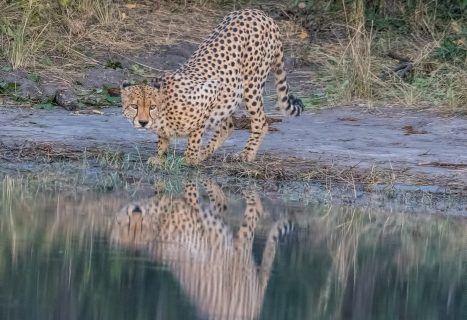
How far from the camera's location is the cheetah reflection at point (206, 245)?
602 cm

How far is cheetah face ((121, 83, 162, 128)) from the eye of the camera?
9109 mm

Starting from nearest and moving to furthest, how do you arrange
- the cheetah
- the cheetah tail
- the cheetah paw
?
1. the cheetah
2. the cheetah paw
3. the cheetah tail

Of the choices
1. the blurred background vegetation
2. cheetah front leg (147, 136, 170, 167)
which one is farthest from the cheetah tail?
the blurred background vegetation

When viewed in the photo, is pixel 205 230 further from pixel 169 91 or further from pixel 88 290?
pixel 169 91

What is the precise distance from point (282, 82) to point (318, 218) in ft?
8.72

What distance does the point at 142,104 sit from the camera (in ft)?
29.8

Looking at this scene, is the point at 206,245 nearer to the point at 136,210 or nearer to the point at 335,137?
the point at 136,210

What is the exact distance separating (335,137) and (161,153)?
1.86 m

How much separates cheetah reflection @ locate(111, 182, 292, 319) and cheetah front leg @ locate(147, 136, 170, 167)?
2.24ft

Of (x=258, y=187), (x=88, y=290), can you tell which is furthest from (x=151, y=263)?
(x=258, y=187)

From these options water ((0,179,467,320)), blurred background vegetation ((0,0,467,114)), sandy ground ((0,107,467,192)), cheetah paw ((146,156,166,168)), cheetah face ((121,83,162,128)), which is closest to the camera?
water ((0,179,467,320))

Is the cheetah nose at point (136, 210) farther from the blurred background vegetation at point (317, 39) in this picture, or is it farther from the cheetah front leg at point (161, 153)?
the blurred background vegetation at point (317, 39)

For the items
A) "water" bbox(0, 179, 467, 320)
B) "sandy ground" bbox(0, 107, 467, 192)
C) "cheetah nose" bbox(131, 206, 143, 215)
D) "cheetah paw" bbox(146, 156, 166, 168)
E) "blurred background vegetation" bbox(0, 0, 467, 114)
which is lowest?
"water" bbox(0, 179, 467, 320)

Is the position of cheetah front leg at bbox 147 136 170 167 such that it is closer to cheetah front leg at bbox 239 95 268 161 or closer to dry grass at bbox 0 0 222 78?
cheetah front leg at bbox 239 95 268 161
